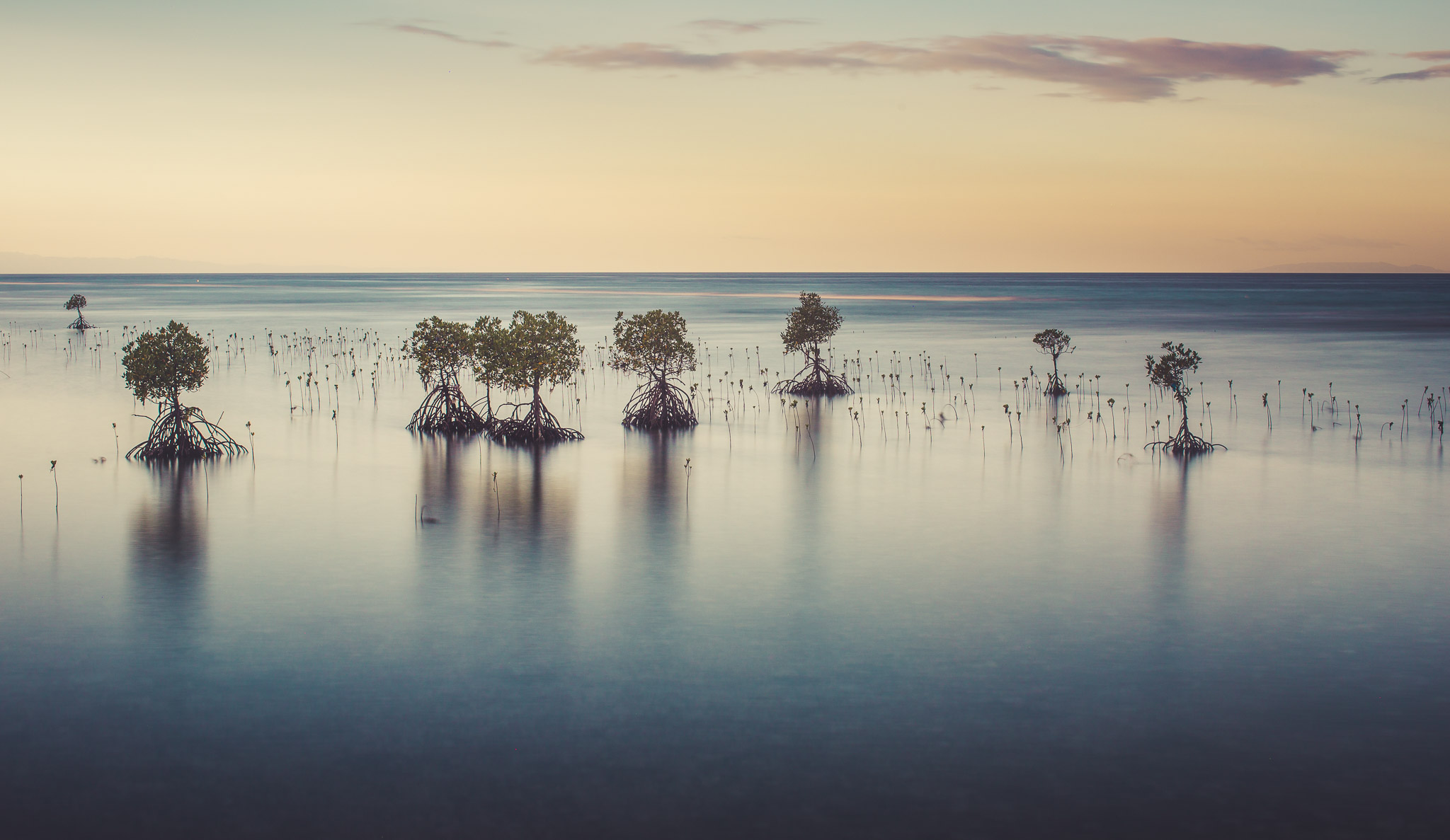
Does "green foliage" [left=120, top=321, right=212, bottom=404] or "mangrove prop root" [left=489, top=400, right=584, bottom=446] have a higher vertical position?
"green foliage" [left=120, top=321, right=212, bottom=404]

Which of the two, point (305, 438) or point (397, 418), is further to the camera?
point (397, 418)

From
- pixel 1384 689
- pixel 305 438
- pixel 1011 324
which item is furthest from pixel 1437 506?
pixel 1011 324

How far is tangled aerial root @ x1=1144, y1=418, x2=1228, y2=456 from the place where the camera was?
3300 cm

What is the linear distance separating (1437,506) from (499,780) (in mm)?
23889

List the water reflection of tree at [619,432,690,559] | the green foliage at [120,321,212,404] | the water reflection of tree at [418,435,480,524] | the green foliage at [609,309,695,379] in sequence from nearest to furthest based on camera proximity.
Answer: the water reflection of tree at [619,432,690,559], the water reflection of tree at [418,435,480,524], the green foliage at [120,321,212,404], the green foliage at [609,309,695,379]

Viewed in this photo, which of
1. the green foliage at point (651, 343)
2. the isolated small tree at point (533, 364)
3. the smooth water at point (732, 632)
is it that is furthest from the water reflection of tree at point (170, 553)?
the green foliage at point (651, 343)

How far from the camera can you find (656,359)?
36719 mm

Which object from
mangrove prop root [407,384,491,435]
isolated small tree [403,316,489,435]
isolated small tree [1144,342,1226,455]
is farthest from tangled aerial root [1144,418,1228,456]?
isolated small tree [403,316,489,435]

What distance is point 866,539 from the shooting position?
23.5 m

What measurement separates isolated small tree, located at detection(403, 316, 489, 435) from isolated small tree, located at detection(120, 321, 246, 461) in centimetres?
656

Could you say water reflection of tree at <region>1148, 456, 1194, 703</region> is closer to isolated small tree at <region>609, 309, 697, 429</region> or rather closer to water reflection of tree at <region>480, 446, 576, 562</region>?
water reflection of tree at <region>480, 446, 576, 562</region>

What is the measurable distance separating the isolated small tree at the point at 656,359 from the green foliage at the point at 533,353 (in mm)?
1960

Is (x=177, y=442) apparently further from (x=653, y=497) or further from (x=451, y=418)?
(x=653, y=497)

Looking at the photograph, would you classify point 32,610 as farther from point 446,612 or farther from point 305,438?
point 305,438
